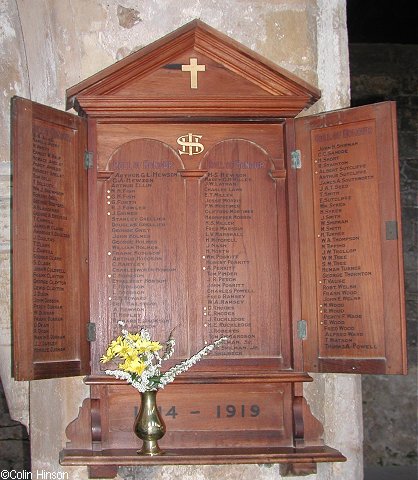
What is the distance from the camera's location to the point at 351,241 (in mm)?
3836

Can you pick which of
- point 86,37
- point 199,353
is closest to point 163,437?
point 199,353

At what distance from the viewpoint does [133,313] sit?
12.8 feet

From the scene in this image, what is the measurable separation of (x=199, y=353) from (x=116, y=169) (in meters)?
0.96

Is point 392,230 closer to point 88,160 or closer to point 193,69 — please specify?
point 193,69

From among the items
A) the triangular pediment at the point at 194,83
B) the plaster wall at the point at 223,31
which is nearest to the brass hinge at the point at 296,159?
the triangular pediment at the point at 194,83

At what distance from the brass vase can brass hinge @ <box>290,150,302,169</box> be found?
49.2 inches

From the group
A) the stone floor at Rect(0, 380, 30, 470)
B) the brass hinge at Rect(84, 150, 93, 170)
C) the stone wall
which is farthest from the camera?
the stone wall

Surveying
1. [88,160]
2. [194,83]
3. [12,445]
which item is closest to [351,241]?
[194,83]

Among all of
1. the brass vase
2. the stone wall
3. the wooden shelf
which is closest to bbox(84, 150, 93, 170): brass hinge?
the brass vase

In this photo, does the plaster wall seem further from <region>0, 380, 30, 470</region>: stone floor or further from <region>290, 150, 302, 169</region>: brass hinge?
<region>0, 380, 30, 470</region>: stone floor

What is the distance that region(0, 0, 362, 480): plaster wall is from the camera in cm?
404

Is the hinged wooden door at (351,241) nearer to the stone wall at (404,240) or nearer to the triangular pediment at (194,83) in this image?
the triangular pediment at (194,83)

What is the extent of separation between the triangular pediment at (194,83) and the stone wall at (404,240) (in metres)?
4.29

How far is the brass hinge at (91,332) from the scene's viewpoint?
12.7 feet
